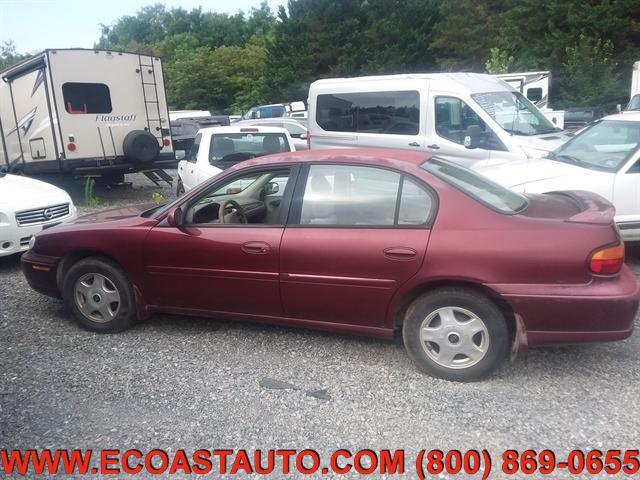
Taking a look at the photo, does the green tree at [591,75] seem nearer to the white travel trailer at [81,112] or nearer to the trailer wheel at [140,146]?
the white travel trailer at [81,112]

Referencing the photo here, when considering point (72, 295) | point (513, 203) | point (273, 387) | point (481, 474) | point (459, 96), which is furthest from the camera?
point (459, 96)

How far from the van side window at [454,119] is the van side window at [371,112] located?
0.33 metres

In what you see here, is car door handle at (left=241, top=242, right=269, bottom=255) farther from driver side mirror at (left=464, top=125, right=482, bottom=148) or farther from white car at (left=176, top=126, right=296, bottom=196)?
driver side mirror at (left=464, top=125, right=482, bottom=148)

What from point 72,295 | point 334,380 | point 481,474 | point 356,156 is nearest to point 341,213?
point 356,156

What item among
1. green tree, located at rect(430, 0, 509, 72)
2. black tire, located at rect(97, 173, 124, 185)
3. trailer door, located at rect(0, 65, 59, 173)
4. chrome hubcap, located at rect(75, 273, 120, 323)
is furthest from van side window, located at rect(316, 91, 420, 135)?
green tree, located at rect(430, 0, 509, 72)

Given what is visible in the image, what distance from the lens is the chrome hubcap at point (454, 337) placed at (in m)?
3.57

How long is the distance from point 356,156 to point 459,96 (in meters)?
4.59

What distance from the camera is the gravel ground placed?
314 cm

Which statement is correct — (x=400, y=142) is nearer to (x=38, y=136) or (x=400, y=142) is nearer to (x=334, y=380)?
(x=334, y=380)

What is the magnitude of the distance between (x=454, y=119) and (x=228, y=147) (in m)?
3.36

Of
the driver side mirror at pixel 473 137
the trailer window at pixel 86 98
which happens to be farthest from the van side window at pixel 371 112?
the trailer window at pixel 86 98

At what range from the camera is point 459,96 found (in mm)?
8062

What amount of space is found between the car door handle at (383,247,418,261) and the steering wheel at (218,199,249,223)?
1256 mm

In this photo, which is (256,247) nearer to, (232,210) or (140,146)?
(232,210)
